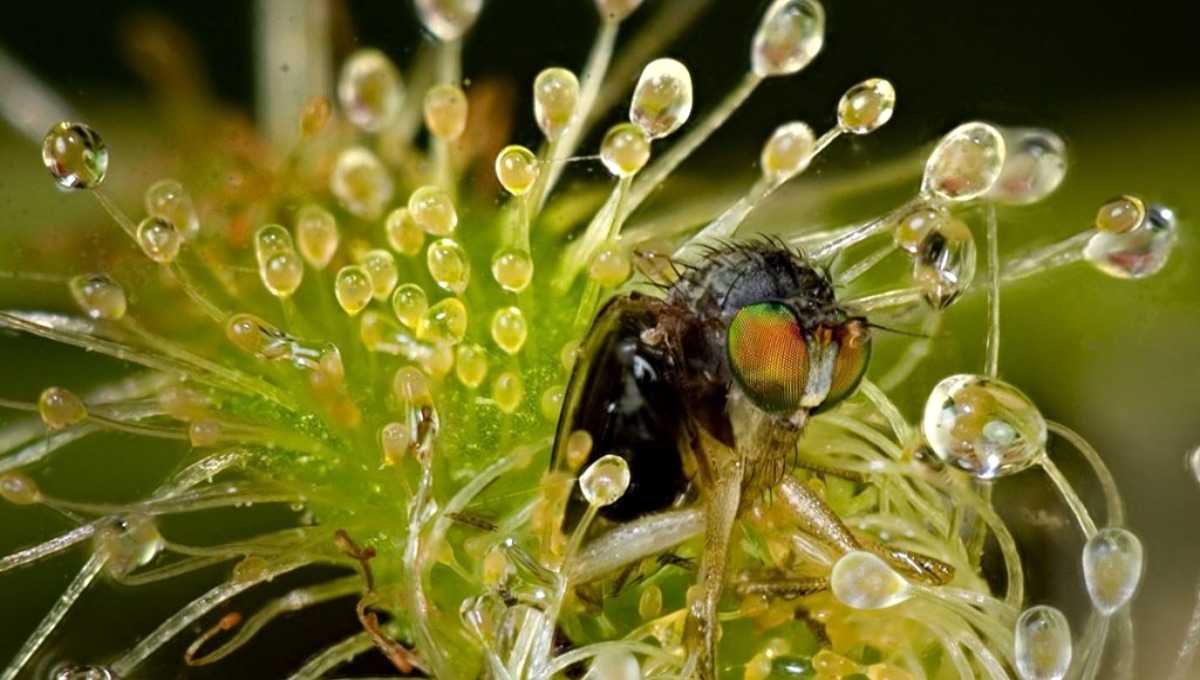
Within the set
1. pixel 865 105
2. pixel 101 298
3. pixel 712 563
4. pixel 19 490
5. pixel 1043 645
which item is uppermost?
pixel 101 298

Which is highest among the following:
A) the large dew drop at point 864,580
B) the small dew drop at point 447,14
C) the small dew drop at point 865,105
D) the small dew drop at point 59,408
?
the small dew drop at point 447,14

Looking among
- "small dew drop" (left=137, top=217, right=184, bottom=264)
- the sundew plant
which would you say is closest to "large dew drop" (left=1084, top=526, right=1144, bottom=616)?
the sundew plant

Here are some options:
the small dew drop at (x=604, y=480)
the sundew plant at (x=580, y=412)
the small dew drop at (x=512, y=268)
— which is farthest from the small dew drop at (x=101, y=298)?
the small dew drop at (x=604, y=480)

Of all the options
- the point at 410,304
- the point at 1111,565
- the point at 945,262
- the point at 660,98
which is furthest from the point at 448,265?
the point at 1111,565

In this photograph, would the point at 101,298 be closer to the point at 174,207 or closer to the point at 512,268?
the point at 174,207

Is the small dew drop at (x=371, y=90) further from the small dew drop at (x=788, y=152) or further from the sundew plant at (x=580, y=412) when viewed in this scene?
the small dew drop at (x=788, y=152)
